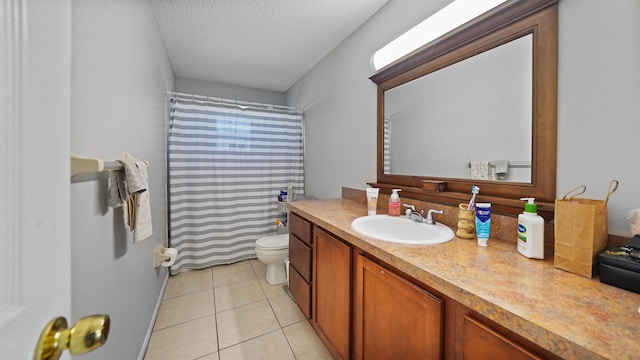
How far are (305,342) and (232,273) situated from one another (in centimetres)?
124

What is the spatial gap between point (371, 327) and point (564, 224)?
78cm

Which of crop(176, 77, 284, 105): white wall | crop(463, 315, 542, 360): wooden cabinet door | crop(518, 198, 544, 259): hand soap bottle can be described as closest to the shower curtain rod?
crop(176, 77, 284, 105): white wall

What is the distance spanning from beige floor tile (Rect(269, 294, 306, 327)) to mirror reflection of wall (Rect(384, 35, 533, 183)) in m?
1.30

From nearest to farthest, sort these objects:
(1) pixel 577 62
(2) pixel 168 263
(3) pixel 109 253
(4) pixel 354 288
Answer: (1) pixel 577 62
(3) pixel 109 253
(4) pixel 354 288
(2) pixel 168 263

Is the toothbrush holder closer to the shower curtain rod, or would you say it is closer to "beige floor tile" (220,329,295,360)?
"beige floor tile" (220,329,295,360)

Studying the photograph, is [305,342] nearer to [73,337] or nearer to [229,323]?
[229,323]

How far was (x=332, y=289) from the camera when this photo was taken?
130 cm

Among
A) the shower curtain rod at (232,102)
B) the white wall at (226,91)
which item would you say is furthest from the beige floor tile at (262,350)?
the white wall at (226,91)

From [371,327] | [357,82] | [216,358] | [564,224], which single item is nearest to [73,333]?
[371,327]

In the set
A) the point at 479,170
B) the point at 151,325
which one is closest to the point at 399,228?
→ the point at 479,170

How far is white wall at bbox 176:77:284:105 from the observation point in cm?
306

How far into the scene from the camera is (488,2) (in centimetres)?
106

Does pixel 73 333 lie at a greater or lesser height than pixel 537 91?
lesser

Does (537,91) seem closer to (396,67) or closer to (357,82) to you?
(396,67)
